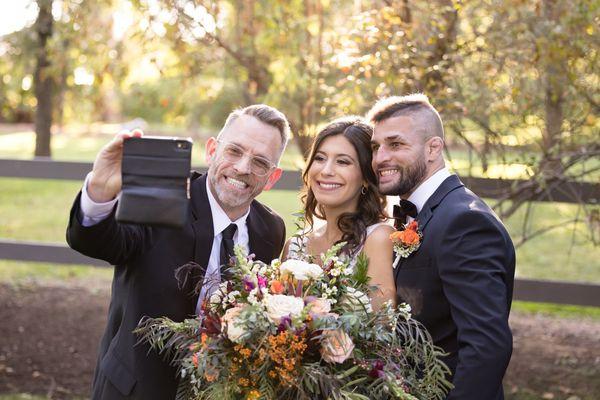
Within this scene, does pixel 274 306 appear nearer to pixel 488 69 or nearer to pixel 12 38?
pixel 488 69

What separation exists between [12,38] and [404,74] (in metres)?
8.99

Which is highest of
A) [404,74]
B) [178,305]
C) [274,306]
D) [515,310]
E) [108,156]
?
[404,74]

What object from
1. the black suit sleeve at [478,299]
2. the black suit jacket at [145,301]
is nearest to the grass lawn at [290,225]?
the black suit sleeve at [478,299]

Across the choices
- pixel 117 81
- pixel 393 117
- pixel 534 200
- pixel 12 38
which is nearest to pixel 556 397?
pixel 534 200

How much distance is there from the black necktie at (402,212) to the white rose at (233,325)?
112 cm

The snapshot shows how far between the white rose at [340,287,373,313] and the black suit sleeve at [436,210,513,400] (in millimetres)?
→ 426

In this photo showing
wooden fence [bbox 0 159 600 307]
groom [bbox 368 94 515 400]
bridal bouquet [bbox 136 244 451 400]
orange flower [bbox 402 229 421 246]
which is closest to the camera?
bridal bouquet [bbox 136 244 451 400]

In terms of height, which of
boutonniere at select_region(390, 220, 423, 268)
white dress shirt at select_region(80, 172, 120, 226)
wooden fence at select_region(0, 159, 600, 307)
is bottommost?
wooden fence at select_region(0, 159, 600, 307)

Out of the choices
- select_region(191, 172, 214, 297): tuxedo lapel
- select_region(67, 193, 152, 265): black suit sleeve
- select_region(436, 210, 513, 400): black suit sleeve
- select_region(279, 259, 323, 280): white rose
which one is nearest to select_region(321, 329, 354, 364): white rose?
select_region(279, 259, 323, 280): white rose

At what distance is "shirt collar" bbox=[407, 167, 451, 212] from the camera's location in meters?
3.78

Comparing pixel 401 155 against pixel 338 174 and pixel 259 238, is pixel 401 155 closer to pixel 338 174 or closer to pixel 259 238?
pixel 338 174

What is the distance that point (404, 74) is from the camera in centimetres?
612

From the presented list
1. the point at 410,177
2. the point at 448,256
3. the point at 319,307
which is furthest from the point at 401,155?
the point at 319,307

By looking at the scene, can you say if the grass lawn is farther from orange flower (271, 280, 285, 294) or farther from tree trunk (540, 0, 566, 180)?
orange flower (271, 280, 285, 294)
